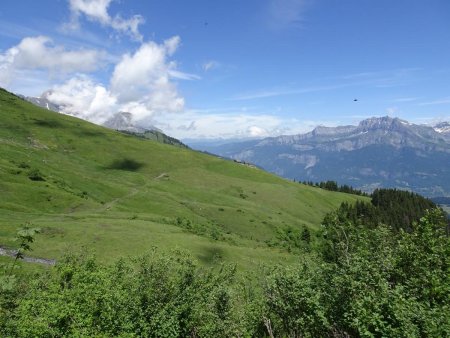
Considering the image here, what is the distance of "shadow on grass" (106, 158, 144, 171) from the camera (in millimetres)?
174575

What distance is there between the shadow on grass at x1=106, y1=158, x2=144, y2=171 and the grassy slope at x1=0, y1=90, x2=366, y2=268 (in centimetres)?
46

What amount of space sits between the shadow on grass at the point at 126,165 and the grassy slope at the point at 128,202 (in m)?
0.46

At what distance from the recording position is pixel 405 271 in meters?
28.0

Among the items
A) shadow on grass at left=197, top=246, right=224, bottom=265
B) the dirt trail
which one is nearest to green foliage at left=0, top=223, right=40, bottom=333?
the dirt trail

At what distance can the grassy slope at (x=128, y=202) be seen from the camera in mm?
71312

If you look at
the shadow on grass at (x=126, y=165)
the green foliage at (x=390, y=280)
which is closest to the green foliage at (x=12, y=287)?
the green foliage at (x=390, y=280)

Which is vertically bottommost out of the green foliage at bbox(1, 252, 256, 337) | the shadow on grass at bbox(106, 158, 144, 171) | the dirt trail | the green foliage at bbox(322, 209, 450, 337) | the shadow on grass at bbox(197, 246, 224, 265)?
the shadow on grass at bbox(197, 246, 224, 265)

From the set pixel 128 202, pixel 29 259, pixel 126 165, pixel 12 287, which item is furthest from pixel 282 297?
pixel 126 165

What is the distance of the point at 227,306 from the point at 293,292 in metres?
8.21

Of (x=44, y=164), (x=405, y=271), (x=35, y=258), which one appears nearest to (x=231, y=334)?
(x=405, y=271)

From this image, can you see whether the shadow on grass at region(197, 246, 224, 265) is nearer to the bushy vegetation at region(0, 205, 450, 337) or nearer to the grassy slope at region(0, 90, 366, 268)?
the grassy slope at region(0, 90, 366, 268)

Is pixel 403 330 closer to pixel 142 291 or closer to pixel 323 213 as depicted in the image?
pixel 142 291

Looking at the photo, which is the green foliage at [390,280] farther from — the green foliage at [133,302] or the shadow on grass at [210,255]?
the shadow on grass at [210,255]

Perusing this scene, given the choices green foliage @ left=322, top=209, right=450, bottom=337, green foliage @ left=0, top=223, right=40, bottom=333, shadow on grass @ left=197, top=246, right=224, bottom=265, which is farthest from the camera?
shadow on grass @ left=197, top=246, right=224, bottom=265
